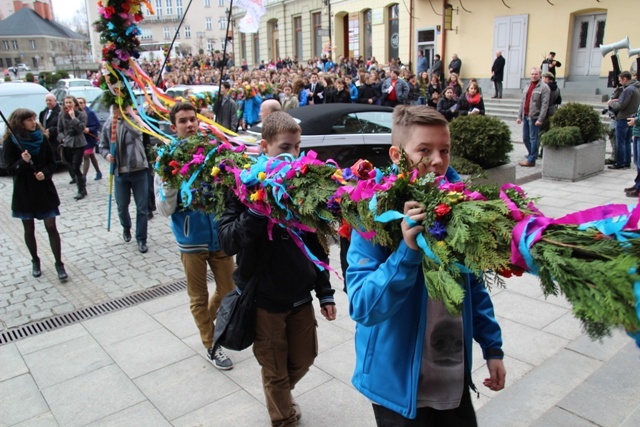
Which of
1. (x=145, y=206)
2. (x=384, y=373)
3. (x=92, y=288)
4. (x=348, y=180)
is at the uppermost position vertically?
(x=348, y=180)

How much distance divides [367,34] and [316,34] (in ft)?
18.4

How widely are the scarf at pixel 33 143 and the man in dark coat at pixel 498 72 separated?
17.6 metres

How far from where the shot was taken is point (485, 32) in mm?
22125

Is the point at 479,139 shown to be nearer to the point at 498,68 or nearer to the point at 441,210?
the point at 441,210

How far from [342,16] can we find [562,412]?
30.3 meters

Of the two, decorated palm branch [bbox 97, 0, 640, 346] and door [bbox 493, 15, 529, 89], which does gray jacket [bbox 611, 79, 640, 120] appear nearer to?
decorated palm branch [bbox 97, 0, 640, 346]

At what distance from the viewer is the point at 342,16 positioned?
30.9 meters

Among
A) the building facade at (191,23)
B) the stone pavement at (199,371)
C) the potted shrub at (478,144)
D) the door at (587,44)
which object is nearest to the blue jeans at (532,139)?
the potted shrub at (478,144)

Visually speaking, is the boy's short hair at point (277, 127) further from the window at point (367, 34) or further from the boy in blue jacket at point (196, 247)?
the window at point (367, 34)

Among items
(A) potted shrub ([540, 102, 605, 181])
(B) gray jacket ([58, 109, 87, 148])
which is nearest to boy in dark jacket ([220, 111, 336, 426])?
(A) potted shrub ([540, 102, 605, 181])

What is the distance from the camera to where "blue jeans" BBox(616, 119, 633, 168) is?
10.5 m

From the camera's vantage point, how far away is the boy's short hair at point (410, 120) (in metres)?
2.16

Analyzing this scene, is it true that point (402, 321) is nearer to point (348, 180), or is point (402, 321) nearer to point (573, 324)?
point (348, 180)

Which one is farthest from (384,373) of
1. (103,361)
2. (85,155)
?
(85,155)
